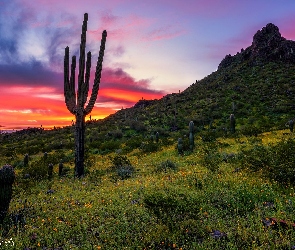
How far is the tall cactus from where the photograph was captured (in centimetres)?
1467

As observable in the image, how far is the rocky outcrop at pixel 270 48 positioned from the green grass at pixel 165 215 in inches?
2167

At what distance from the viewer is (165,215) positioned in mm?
6453

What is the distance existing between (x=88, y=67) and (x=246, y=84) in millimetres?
41334

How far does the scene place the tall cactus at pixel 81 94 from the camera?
14672mm

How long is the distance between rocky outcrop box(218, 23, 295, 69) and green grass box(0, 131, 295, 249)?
55.0 metres

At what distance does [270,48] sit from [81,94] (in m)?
56.8

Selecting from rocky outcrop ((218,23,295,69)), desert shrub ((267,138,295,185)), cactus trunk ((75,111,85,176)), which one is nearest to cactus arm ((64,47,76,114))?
cactus trunk ((75,111,85,176))

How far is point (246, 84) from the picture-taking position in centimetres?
4966

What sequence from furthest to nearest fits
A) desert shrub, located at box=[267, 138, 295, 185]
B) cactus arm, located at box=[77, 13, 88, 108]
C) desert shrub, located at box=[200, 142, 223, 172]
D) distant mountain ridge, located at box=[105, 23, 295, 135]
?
distant mountain ridge, located at box=[105, 23, 295, 135]
cactus arm, located at box=[77, 13, 88, 108]
desert shrub, located at box=[200, 142, 223, 172]
desert shrub, located at box=[267, 138, 295, 185]

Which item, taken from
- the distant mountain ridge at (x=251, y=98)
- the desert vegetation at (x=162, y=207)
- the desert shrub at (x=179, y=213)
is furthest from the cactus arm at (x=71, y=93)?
the distant mountain ridge at (x=251, y=98)

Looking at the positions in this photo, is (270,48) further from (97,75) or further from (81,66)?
(81,66)

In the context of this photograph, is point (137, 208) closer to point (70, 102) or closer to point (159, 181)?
point (159, 181)

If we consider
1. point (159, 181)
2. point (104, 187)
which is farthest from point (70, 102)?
point (159, 181)

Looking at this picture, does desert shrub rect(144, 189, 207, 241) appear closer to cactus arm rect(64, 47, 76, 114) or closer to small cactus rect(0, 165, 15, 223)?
small cactus rect(0, 165, 15, 223)
